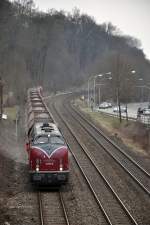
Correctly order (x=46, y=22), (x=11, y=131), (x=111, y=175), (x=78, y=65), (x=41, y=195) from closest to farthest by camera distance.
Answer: (x=41, y=195), (x=111, y=175), (x=11, y=131), (x=46, y=22), (x=78, y=65)

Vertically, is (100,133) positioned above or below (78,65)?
below

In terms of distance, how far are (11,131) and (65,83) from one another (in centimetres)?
10460

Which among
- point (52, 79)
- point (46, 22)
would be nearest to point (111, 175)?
point (46, 22)

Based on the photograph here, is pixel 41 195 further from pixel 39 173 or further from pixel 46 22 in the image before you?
pixel 46 22

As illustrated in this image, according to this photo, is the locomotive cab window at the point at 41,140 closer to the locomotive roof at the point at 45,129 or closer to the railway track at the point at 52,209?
the locomotive roof at the point at 45,129

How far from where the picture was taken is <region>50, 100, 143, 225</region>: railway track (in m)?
22.5

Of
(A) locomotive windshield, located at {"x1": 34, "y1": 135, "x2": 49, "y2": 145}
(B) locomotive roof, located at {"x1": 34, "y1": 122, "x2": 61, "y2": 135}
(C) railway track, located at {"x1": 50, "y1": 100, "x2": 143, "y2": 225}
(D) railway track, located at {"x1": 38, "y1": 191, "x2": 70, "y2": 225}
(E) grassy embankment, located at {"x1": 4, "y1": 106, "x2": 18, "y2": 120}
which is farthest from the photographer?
(E) grassy embankment, located at {"x1": 4, "y1": 106, "x2": 18, "y2": 120}

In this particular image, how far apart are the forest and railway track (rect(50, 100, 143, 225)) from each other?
33.4 metres

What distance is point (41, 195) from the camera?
26297mm

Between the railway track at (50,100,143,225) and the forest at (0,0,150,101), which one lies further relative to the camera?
the forest at (0,0,150,101)

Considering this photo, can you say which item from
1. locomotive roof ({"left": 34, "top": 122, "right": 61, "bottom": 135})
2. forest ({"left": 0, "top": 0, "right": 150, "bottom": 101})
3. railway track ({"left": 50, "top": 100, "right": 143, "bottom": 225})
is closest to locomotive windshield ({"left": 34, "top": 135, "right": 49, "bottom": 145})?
locomotive roof ({"left": 34, "top": 122, "right": 61, "bottom": 135})

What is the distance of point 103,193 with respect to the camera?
27.2m

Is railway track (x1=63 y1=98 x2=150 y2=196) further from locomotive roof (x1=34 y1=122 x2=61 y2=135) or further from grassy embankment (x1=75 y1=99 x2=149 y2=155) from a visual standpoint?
locomotive roof (x1=34 y1=122 x2=61 y2=135)

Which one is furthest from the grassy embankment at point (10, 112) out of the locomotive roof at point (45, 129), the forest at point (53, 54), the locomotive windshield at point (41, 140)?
the locomotive windshield at point (41, 140)
